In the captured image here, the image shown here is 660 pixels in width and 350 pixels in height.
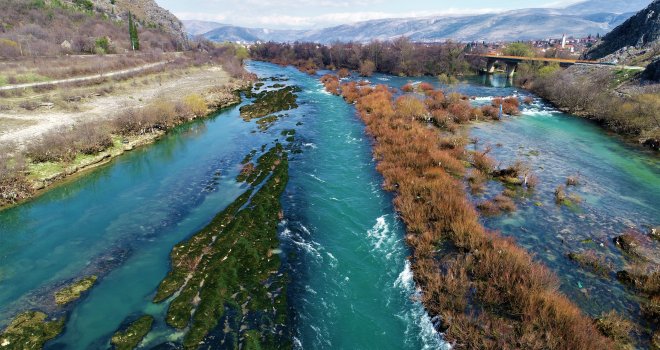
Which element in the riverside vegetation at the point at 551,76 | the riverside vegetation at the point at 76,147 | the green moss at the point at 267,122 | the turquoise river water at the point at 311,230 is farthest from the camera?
the green moss at the point at 267,122

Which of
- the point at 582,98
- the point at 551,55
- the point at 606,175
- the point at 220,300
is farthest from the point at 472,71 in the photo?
the point at 220,300

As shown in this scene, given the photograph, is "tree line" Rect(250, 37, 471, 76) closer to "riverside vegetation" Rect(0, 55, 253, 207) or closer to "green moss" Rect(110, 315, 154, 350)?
"riverside vegetation" Rect(0, 55, 253, 207)

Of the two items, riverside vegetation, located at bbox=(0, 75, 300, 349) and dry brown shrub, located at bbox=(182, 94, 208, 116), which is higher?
dry brown shrub, located at bbox=(182, 94, 208, 116)

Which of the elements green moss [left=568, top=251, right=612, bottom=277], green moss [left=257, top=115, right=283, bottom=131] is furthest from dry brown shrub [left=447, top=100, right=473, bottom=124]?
green moss [left=568, top=251, right=612, bottom=277]

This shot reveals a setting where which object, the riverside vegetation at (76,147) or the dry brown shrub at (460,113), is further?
the dry brown shrub at (460,113)

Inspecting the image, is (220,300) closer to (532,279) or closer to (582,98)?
(532,279)

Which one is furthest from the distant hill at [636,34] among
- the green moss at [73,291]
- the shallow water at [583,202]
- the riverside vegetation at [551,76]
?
the green moss at [73,291]

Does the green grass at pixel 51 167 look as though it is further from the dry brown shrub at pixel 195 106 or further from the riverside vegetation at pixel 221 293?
the dry brown shrub at pixel 195 106
